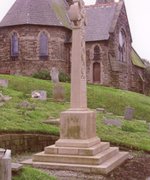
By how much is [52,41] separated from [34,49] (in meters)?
1.85

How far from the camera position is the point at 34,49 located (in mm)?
39656

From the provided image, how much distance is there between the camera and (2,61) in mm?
41469

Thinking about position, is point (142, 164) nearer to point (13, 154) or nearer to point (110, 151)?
point (110, 151)

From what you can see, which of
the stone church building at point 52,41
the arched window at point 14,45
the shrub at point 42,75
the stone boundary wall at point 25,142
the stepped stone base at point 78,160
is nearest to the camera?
the stepped stone base at point 78,160

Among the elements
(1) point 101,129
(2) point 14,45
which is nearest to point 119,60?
(2) point 14,45

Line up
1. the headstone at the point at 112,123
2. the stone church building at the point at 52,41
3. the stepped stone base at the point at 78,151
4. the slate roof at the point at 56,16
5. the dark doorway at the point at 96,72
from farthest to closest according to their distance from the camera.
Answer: the dark doorway at the point at 96,72 → the slate roof at the point at 56,16 → the stone church building at the point at 52,41 → the headstone at the point at 112,123 → the stepped stone base at the point at 78,151

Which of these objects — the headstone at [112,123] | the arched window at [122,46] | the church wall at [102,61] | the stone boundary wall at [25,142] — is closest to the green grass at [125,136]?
the headstone at [112,123]

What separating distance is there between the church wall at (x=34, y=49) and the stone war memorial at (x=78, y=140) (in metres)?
28.4

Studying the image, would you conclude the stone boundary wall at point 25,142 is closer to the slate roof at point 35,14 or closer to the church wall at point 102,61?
the slate roof at point 35,14

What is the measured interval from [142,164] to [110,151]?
908mm

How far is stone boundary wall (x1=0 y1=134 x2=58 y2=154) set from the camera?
12130 mm

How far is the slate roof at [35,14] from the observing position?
129 feet

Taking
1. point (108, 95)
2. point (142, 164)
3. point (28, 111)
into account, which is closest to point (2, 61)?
point (108, 95)

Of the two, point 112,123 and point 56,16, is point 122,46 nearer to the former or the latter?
point 56,16
